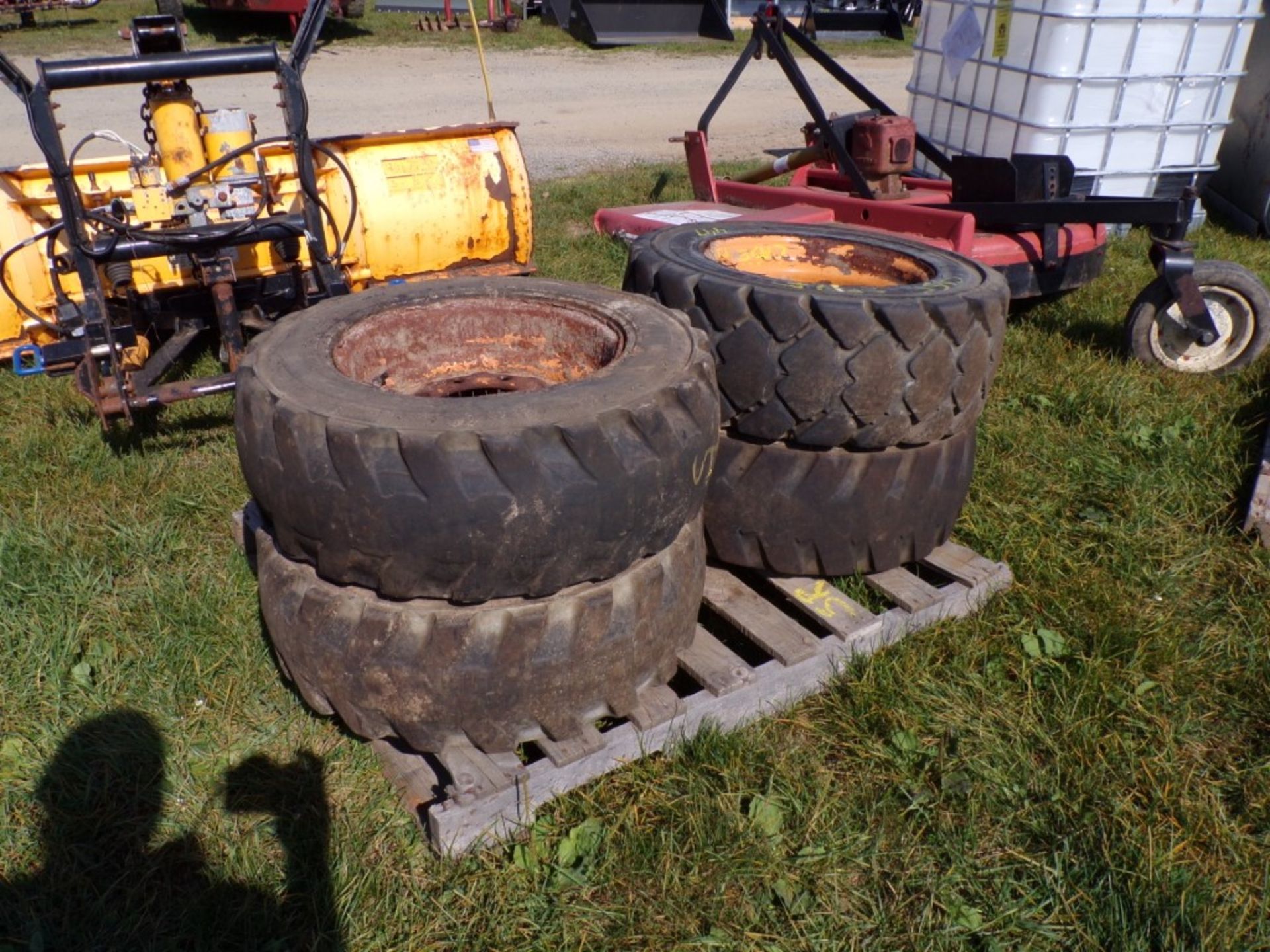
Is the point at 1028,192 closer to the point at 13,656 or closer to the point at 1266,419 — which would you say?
the point at 1266,419

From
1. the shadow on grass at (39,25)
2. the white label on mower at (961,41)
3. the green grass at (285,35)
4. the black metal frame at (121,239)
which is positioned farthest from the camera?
the shadow on grass at (39,25)

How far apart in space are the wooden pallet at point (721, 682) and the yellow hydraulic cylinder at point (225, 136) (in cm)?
254

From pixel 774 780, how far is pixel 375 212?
322 cm

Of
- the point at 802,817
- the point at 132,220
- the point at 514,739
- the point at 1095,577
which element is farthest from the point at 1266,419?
the point at 132,220

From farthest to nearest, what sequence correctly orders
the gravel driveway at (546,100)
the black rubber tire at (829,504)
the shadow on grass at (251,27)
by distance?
the shadow on grass at (251,27) < the gravel driveway at (546,100) < the black rubber tire at (829,504)

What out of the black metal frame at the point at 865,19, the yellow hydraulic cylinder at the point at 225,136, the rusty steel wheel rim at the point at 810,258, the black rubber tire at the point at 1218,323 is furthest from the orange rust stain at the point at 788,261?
the black metal frame at the point at 865,19

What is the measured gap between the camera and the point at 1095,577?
2830mm

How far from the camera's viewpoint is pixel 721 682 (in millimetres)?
2287

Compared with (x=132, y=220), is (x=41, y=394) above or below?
below

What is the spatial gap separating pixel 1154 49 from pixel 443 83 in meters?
9.67

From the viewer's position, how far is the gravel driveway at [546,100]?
9.48 meters

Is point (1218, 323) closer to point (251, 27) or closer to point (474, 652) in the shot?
point (474, 652)

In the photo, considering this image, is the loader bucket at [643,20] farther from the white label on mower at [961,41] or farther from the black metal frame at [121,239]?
the black metal frame at [121,239]

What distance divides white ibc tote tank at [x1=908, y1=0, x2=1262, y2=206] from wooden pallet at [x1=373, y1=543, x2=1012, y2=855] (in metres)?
4.09
